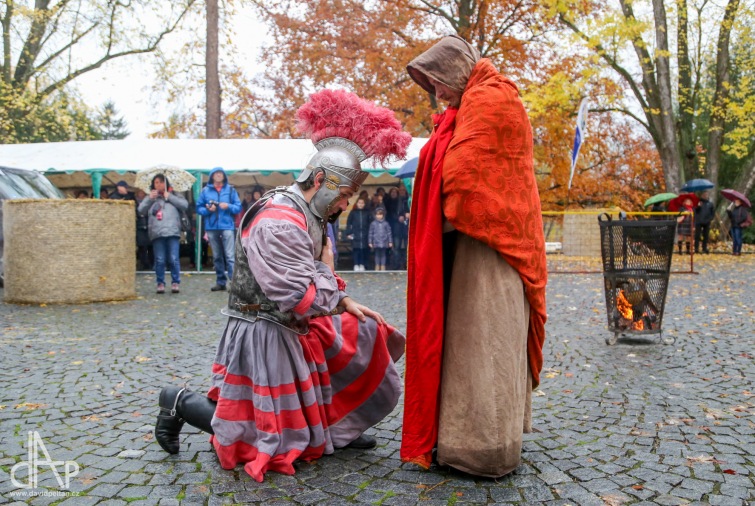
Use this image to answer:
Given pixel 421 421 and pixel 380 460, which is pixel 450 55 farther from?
pixel 380 460

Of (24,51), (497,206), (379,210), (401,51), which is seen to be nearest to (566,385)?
(497,206)

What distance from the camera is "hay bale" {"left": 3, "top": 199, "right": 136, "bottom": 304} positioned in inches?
338

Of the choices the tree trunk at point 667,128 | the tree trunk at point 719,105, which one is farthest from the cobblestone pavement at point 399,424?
the tree trunk at point 719,105

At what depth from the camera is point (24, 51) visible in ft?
76.1

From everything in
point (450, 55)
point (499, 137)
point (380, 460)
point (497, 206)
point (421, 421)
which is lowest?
point (380, 460)

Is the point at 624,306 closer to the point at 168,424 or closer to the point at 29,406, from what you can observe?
the point at 168,424

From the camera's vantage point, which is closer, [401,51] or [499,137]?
[499,137]

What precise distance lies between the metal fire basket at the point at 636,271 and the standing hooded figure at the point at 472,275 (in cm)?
324

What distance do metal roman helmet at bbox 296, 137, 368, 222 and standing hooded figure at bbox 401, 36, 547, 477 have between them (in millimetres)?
314

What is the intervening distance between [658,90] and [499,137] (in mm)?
19289

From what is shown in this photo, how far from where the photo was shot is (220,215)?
10008mm

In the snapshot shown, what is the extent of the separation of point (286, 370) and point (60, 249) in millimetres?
6807

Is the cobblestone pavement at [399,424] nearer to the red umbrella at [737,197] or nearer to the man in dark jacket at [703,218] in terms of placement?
the man in dark jacket at [703,218]

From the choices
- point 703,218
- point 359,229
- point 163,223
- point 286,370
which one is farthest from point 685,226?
point 286,370
